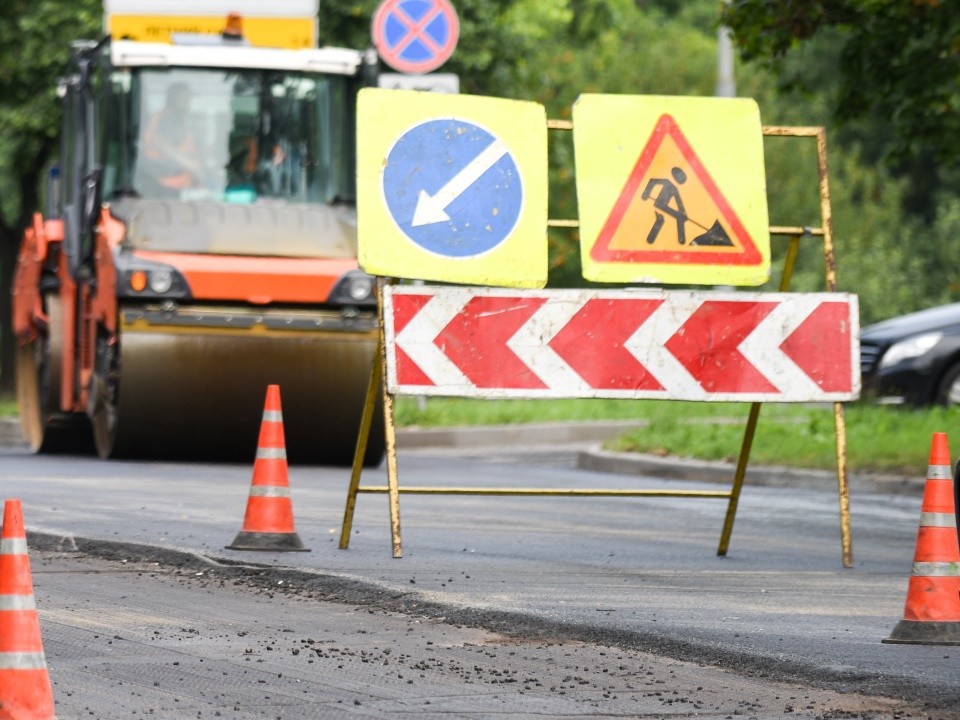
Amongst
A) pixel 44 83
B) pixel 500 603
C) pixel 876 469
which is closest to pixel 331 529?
pixel 500 603

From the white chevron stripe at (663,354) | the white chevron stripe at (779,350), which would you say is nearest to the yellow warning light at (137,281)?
the white chevron stripe at (663,354)

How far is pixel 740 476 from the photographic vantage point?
375 inches

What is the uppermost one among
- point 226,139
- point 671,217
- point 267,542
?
point 226,139

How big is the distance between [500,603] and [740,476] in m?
2.38

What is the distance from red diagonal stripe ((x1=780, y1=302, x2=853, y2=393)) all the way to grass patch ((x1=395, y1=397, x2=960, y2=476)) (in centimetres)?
522

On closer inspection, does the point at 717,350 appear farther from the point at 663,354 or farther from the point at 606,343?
the point at 606,343

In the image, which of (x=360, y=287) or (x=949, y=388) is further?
(x=949, y=388)

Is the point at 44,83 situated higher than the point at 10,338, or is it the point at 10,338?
the point at 44,83

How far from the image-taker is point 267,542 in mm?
8945

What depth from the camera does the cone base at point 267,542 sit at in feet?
29.3

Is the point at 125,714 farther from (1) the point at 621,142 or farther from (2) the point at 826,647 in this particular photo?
(1) the point at 621,142

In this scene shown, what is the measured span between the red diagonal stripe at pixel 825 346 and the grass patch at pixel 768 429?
5.22 meters

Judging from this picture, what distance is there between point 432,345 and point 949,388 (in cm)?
952

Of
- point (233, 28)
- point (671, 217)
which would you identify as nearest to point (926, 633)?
point (671, 217)
